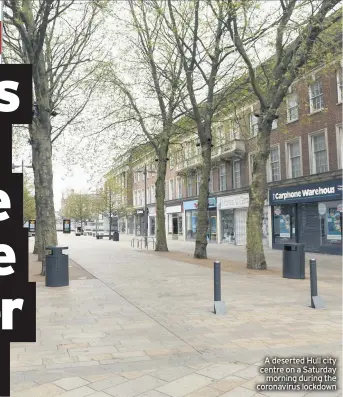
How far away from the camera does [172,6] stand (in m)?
15.7

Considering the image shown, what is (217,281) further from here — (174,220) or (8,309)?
(174,220)

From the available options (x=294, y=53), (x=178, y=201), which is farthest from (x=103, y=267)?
(x=178, y=201)

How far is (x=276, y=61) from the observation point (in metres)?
13.7

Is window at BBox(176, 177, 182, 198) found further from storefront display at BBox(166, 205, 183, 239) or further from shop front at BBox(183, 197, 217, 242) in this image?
shop front at BBox(183, 197, 217, 242)

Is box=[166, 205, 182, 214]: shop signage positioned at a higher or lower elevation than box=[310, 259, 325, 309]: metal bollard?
higher

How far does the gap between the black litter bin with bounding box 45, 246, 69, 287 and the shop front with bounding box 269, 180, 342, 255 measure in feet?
46.6

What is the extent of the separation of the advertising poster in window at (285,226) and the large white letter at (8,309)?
72.9ft

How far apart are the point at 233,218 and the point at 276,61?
59.2 feet

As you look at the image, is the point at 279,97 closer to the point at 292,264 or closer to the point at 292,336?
the point at 292,264

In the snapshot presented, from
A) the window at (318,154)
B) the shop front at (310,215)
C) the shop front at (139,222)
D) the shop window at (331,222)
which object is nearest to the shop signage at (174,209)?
the shop front at (139,222)

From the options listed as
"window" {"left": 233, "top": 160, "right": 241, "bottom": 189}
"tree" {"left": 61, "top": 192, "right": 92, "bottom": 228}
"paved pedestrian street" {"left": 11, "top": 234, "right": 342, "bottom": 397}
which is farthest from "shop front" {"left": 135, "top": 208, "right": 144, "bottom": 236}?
"paved pedestrian street" {"left": 11, "top": 234, "right": 342, "bottom": 397}

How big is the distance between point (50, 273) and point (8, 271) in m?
7.86

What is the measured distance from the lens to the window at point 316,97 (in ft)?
70.2

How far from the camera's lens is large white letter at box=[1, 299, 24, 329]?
3127mm
